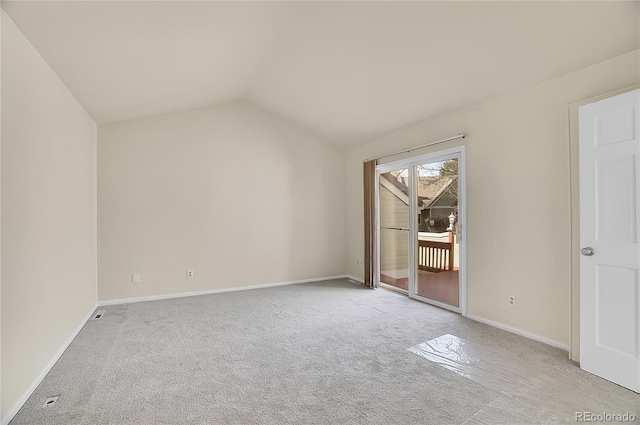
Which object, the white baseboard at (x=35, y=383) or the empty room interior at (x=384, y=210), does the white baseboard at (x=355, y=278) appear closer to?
the empty room interior at (x=384, y=210)

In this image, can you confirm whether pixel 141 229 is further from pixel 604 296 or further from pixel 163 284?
pixel 604 296

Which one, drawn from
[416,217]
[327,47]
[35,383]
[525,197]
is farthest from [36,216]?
[525,197]

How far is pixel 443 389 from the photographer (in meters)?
2.20

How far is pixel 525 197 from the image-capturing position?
10.2 feet

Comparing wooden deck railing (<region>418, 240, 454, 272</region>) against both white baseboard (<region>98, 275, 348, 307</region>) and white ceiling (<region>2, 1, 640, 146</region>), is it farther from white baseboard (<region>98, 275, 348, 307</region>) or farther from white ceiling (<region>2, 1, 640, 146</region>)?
white baseboard (<region>98, 275, 348, 307</region>)

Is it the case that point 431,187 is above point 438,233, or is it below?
above

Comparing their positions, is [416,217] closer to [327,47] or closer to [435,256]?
[435,256]

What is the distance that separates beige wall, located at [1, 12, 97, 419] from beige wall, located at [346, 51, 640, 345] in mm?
4011

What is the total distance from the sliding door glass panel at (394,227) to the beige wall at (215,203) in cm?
98

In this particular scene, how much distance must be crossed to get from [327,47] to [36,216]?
292 centimetres

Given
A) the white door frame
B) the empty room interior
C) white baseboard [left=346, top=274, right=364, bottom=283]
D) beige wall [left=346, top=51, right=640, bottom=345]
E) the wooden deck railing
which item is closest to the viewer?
the empty room interior

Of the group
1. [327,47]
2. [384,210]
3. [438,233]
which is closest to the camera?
[327,47]

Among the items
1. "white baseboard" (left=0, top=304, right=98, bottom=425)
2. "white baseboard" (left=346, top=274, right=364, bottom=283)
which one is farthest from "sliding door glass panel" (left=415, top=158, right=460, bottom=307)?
"white baseboard" (left=0, top=304, right=98, bottom=425)

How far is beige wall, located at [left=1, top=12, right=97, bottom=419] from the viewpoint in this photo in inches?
76.7
